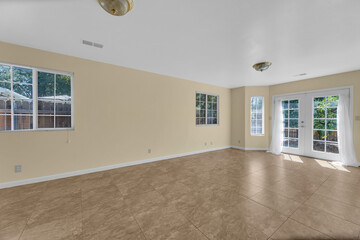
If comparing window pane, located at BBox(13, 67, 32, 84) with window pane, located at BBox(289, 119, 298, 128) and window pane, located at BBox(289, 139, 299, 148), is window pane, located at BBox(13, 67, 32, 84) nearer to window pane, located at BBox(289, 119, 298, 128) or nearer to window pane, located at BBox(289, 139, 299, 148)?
window pane, located at BBox(289, 119, 298, 128)

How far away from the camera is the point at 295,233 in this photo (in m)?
1.58

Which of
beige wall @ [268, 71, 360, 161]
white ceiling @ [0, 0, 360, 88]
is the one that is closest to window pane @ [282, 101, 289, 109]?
beige wall @ [268, 71, 360, 161]

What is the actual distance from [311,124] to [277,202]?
3956mm

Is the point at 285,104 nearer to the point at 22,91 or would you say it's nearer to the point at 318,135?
the point at 318,135

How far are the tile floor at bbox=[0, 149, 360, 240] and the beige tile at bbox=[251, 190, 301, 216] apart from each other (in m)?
0.01

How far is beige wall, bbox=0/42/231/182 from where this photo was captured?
9.08 feet

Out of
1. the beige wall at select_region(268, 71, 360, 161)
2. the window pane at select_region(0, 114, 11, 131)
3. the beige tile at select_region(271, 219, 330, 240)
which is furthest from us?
the beige wall at select_region(268, 71, 360, 161)

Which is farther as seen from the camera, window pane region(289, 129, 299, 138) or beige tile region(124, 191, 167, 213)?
window pane region(289, 129, 299, 138)

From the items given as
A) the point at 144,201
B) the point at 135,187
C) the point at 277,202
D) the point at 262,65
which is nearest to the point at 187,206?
the point at 144,201

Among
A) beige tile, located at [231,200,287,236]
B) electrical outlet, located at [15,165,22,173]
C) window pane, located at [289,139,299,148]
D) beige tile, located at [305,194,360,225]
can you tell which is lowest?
beige tile, located at [231,200,287,236]

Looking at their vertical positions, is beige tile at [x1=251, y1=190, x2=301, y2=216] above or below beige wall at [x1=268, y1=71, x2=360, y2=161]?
below

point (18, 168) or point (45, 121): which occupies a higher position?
point (45, 121)

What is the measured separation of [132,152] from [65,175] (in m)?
1.47

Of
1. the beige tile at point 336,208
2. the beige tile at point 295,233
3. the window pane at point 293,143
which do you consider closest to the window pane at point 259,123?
the window pane at point 293,143
